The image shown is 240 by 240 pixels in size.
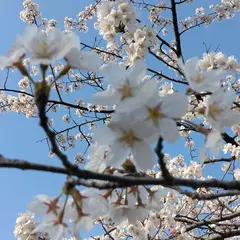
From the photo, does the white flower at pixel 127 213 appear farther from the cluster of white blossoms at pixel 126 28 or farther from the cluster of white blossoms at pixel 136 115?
the cluster of white blossoms at pixel 126 28

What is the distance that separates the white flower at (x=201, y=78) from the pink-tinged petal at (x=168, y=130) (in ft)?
0.53

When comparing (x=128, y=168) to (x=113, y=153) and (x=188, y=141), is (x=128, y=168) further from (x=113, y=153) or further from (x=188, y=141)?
(x=188, y=141)

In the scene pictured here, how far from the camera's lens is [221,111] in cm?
136

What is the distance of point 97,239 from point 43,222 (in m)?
3.35

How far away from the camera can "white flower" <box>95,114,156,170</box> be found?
3.96 feet

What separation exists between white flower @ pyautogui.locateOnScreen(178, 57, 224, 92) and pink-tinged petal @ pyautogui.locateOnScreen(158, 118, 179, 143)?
0.53ft

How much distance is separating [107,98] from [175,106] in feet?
0.79

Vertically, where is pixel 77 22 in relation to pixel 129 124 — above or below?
above

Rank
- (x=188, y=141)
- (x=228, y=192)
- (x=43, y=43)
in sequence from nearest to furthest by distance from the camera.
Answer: (x=43, y=43) < (x=228, y=192) < (x=188, y=141)

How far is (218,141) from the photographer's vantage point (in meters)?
1.28

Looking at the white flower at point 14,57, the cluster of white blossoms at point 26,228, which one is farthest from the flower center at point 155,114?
the cluster of white blossoms at point 26,228

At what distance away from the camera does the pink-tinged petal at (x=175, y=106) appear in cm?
125

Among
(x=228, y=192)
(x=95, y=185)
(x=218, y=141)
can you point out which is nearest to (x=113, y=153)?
(x=95, y=185)

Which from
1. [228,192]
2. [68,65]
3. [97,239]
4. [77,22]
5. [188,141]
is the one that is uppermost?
[77,22]
